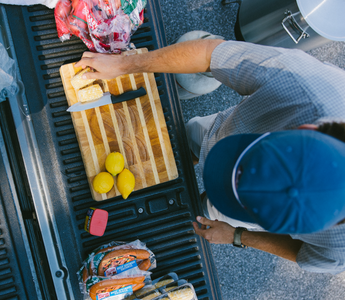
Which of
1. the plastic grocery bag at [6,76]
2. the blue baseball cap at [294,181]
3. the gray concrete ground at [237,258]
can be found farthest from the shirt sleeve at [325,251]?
the plastic grocery bag at [6,76]

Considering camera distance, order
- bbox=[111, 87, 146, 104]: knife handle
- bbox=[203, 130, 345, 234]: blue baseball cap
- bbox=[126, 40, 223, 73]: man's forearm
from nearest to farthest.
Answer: bbox=[203, 130, 345, 234]: blue baseball cap, bbox=[126, 40, 223, 73]: man's forearm, bbox=[111, 87, 146, 104]: knife handle

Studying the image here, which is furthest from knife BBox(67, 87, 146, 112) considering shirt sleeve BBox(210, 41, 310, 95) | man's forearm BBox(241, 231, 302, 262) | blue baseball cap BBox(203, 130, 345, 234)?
man's forearm BBox(241, 231, 302, 262)

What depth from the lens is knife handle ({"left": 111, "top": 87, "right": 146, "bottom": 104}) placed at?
84 cm

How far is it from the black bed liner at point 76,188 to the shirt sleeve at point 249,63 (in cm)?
29

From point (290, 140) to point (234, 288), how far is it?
3.71 ft

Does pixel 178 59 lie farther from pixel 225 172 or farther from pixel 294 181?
pixel 294 181

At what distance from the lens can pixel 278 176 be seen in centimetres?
51

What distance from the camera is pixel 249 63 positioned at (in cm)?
64

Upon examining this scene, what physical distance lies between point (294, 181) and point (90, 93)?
641 mm

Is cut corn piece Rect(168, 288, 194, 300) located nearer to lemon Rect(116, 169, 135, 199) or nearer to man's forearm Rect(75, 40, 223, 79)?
lemon Rect(116, 169, 135, 199)

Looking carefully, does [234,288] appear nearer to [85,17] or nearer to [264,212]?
[264,212]

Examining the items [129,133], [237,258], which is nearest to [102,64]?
[129,133]

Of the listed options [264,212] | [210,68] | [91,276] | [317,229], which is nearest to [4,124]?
[91,276]

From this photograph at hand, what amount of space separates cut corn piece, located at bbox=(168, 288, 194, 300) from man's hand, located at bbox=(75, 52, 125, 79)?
2.34 ft
